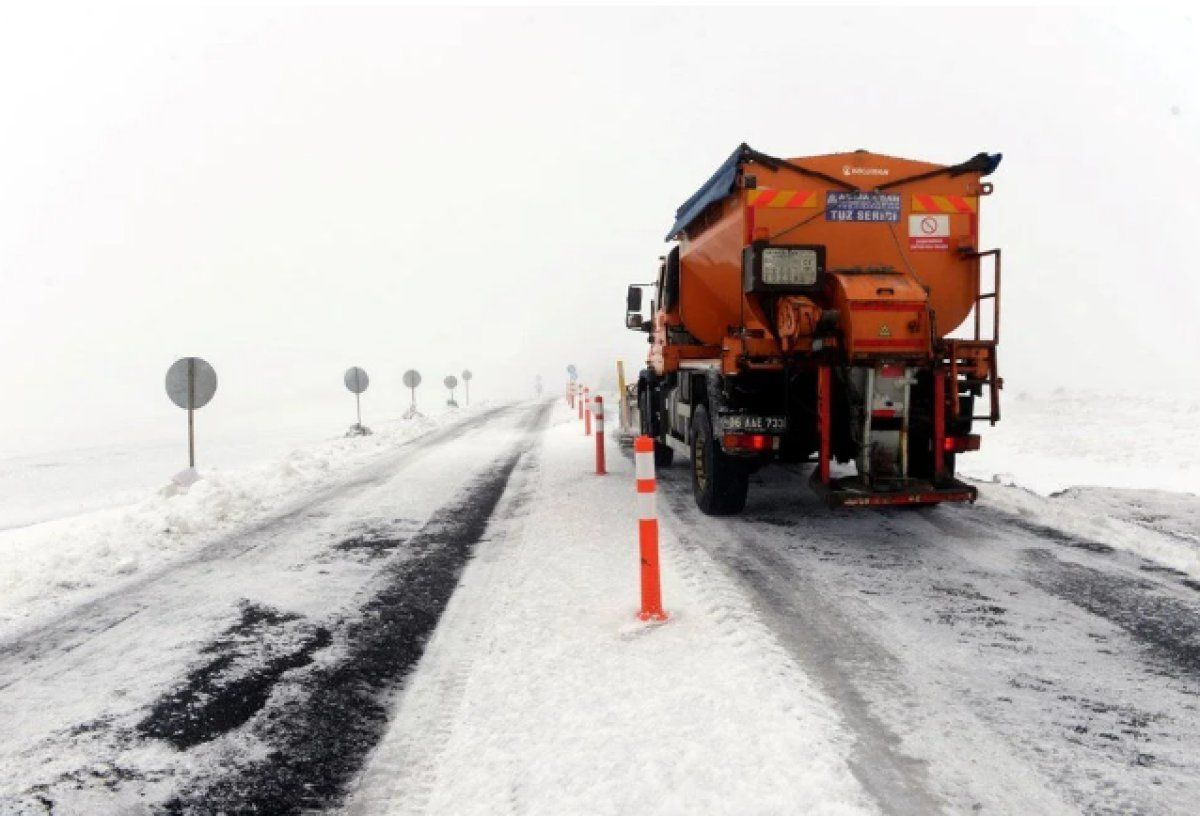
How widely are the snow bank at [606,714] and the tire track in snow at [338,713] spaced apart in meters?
0.12

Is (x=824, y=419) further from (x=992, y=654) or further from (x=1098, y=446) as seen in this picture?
(x=1098, y=446)

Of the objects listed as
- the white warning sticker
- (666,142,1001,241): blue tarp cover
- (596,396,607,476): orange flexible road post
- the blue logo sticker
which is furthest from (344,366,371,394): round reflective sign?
the white warning sticker

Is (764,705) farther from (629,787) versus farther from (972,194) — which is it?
(972,194)

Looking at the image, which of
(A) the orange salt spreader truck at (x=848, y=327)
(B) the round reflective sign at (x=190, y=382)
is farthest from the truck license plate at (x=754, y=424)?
(B) the round reflective sign at (x=190, y=382)

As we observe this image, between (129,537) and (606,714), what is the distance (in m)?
5.42

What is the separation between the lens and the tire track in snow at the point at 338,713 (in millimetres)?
2443

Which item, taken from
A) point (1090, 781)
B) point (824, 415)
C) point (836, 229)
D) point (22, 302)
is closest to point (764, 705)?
point (1090, 781)

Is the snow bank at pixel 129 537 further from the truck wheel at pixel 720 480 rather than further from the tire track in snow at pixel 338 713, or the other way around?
the truck wheel at pixel 720 480

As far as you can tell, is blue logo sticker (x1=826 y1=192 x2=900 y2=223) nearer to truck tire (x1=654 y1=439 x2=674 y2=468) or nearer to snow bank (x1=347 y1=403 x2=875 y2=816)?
snow bank (x1=347 y1=403 x2=875 y2=816)

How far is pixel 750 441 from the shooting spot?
635cm

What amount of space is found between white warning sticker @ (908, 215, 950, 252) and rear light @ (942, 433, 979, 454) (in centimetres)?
186

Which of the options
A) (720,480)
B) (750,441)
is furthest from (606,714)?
(720,480)

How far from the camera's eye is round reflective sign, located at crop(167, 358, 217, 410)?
10219mm

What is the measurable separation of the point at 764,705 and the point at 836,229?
4.95 m
